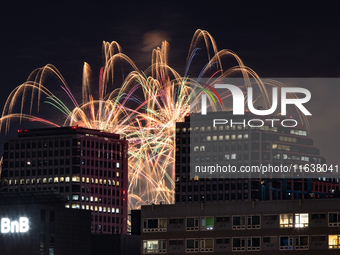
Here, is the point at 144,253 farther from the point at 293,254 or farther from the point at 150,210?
the point at 293,254

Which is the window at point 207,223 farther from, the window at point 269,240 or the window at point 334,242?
the window at point 334,242

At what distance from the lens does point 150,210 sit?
5581 inches

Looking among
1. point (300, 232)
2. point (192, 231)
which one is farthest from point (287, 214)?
point (192, 231)

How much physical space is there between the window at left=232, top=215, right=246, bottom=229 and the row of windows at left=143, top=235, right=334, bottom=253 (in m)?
1.75

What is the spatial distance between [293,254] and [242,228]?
8.70 meters

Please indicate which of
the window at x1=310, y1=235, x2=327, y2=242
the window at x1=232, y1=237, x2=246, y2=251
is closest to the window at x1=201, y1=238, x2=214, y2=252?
the window at x1=232, y1=237, x2=246, y2=251

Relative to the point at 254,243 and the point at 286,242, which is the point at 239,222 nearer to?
the point at 254,243

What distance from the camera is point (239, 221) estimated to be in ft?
447

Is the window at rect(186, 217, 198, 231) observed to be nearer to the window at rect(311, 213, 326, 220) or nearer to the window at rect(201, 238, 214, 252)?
the window at rect(201, 238, 214, 252)

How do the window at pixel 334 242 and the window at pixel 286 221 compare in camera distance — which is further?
the window at pixel 286 221

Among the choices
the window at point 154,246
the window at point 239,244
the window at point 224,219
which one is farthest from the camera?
the window at point 154,246

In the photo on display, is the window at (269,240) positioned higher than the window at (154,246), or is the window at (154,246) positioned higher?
the window at (269,240)

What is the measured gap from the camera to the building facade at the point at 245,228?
132m

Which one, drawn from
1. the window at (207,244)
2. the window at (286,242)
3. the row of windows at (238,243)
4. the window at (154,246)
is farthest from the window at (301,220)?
the window at (154,246)
